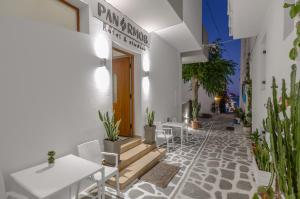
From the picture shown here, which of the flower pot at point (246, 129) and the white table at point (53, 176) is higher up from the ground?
the white table at point (53, 176)

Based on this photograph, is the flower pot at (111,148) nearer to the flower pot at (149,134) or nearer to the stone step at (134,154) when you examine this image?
the stone step at (134,154)

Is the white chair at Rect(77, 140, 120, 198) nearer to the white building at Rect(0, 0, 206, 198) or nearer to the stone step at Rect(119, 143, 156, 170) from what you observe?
the white building at Rect(0, 0, 206, 198)

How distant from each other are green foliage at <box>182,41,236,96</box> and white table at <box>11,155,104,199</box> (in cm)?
765

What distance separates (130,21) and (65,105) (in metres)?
2.54

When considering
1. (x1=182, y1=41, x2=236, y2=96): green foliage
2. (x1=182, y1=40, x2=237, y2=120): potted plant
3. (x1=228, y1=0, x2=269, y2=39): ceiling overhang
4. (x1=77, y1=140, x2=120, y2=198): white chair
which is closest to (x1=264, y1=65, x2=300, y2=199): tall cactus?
(x1=77, y1=140, x2=120, y2=198): white chair

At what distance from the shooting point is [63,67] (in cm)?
246

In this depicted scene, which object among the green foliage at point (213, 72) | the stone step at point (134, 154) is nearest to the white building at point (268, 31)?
the stone step at point (134, 154)

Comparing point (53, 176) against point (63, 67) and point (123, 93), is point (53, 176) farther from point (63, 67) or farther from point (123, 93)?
point (123, 93)

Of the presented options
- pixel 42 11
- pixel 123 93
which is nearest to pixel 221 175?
pixel 123 93

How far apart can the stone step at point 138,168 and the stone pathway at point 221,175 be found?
835 mm

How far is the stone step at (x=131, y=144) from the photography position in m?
3.74

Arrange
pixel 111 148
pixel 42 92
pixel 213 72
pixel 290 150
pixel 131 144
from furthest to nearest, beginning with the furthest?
pixel 213 72 < pixel 131 144 < pixel 111 148 < pixel 42 92 < pixel 290 150

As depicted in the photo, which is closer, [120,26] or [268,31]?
[268,31]

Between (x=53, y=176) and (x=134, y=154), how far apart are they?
205cm
